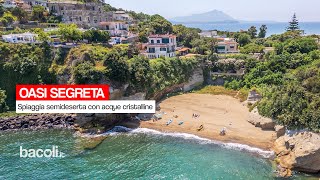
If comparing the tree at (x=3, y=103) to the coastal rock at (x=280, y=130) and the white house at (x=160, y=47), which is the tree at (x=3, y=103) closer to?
the white house at (x=160, y=47)

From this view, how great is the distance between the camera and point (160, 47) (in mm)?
68750

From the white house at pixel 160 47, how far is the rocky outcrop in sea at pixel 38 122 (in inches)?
1062

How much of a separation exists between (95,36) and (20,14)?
2467 cm

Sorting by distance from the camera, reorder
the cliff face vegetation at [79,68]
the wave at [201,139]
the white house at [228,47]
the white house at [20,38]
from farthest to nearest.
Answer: the white house at [228,47]
the white house at [20,38]
the cliff face vegetation at [79,68]
the wave at [201,139]

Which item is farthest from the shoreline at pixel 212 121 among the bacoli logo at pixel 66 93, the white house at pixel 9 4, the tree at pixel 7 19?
the white house at pixel 9 4

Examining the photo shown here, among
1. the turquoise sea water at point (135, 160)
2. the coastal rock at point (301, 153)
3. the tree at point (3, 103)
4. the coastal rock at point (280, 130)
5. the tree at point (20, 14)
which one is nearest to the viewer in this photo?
the coastal rock at point (301, 153)

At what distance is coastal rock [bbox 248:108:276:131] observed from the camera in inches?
1737

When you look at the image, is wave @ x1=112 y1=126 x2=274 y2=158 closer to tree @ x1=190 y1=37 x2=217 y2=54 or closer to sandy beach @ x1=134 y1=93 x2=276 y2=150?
sandy beach @ x1=134 y1=93 x2=276 y2=150

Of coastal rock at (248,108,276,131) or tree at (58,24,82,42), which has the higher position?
tree at (58,24,82,42)

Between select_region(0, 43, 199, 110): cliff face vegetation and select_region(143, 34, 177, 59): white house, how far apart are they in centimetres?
651

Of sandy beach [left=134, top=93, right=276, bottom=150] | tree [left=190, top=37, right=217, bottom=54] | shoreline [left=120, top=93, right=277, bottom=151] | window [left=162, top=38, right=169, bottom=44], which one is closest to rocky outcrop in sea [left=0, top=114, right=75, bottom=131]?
shoreline [left=120, top=93, right=277, bottom=151]

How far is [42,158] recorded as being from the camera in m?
39.0

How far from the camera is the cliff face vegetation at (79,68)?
50344 mm

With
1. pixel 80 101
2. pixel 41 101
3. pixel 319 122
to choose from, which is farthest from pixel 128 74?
pixel 319 122
